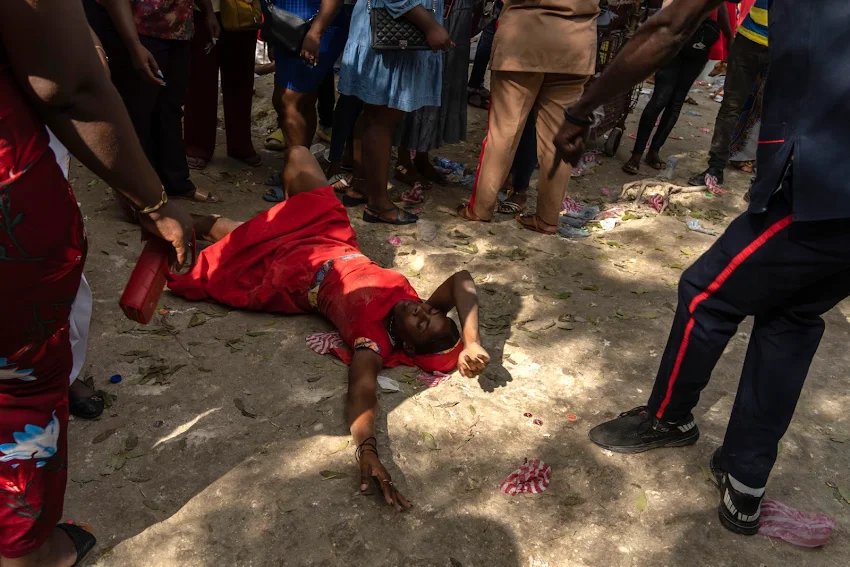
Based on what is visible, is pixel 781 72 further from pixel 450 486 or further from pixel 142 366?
pixel 142 366

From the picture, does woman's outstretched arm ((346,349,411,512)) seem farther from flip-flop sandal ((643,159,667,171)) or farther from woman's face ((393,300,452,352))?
flip-flop sandal ((643,159,667,171))

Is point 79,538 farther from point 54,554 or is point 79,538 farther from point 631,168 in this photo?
point 631,168

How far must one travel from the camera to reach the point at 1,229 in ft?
4.48

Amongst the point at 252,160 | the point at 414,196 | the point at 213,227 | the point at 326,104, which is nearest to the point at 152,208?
the point at 213,227

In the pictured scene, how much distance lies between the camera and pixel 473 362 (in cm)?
287

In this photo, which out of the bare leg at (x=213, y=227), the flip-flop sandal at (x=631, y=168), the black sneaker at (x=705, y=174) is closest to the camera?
the bare leg at (x=213, y=227)

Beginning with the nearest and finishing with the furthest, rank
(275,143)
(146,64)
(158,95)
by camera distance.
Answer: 1. (146,64)
2. (158,95)
3. (275,143)

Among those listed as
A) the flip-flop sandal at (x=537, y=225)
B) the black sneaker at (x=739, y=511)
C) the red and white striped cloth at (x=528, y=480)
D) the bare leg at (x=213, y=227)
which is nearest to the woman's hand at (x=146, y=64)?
the bare leg at (x=213, y=227)

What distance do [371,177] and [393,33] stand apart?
938mm

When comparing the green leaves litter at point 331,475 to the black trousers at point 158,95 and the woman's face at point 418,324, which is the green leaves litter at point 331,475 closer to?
the woman's face at point 418,324

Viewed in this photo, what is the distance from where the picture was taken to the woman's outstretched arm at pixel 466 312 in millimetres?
2875

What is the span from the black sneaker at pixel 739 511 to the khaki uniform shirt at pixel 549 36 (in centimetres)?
276

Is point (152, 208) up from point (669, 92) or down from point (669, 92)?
up

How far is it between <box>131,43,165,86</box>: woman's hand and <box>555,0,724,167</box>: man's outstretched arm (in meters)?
2.34
